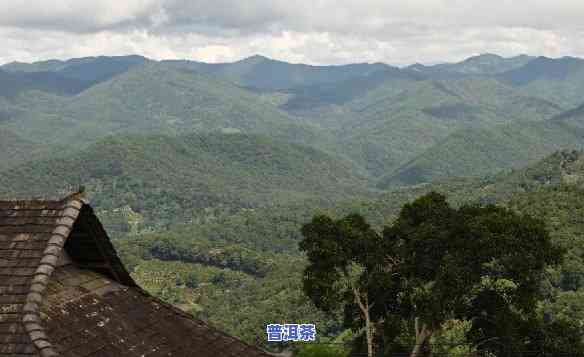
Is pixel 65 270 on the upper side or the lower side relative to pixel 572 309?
upper

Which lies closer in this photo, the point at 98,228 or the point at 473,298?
the point at 98,228

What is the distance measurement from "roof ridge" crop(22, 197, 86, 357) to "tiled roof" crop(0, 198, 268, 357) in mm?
12

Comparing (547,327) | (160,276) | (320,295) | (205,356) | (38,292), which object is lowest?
(160,276)

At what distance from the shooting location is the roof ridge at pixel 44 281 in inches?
292

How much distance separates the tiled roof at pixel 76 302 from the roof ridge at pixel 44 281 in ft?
0.04

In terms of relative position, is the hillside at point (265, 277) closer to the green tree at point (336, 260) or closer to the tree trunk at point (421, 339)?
the tree trunk at point (421, 339)

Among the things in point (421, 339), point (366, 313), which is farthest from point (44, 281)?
point (366, 313)

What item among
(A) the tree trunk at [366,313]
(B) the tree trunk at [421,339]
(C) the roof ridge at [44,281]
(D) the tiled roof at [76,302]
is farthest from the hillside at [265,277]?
(C) the roof ridge at [44,281]

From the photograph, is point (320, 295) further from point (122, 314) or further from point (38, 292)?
point (38, 292)

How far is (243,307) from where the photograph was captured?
144 meters

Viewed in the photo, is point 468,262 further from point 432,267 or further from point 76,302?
point 76,302

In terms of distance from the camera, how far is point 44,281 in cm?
798

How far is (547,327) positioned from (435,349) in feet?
62.3

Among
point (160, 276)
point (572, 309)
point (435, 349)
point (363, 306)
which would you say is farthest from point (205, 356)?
point (160, 276)
